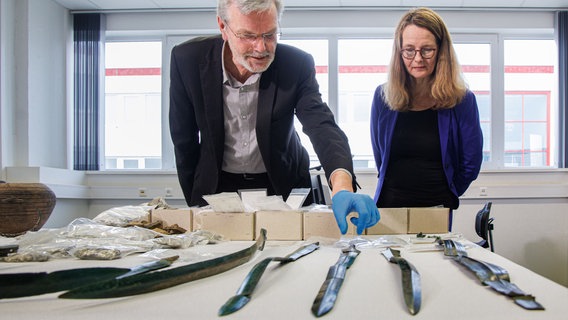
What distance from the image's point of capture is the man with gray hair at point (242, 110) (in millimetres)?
1489

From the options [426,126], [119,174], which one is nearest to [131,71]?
[119,174]

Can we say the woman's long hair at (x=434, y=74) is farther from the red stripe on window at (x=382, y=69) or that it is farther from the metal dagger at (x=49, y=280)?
the red stripe on window at (x=382, y=69)

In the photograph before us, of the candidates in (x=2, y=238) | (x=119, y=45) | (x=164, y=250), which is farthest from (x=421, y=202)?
(x=119, y=45)

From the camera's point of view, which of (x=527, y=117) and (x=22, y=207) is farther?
(x=527, y=117)

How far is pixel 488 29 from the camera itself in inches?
169

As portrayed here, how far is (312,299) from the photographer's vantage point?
64 centimetres

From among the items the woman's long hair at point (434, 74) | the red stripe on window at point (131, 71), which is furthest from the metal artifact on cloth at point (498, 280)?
the red stripe on window at point (131, 71)

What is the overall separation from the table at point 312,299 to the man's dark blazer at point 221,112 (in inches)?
28.5

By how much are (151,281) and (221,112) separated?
969mm

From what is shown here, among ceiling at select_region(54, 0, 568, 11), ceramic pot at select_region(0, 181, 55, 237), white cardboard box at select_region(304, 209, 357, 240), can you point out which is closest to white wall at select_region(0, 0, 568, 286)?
ceiling at select_region(54, 0, 568, 11)

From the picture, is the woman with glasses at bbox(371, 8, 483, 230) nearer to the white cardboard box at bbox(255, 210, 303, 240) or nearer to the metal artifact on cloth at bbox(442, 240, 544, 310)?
the white cardboard box at bbox(255, 210, 303, 240)

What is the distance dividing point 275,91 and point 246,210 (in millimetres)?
475

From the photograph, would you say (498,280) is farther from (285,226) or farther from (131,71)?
(131,71)

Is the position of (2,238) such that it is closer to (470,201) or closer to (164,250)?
(164,250)
